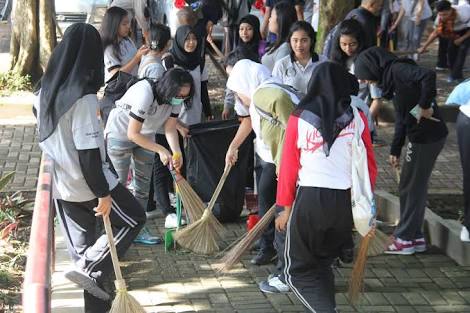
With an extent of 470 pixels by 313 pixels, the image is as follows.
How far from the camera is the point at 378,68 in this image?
6484 millimetres

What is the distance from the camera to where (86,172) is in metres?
4.88

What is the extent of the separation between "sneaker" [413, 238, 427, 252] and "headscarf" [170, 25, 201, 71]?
2.52 m

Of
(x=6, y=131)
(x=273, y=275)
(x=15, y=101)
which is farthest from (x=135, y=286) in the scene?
(x=15, y=101)

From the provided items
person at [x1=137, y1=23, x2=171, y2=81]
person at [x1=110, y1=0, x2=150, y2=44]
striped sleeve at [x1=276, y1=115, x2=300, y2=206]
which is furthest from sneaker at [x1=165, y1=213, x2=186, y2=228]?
person at [x1=110, y1=0, x2=150, y2=44]

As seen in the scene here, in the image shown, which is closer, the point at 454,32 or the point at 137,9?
the point at 137,9

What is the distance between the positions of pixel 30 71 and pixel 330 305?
8.33m

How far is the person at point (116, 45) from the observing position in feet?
24.7

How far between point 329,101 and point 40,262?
205 cm

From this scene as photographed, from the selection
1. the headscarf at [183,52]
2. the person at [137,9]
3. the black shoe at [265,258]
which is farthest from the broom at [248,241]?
the person at [137,9]

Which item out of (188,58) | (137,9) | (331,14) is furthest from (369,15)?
(137,9)

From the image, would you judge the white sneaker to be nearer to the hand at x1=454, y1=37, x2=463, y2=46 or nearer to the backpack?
the backpack

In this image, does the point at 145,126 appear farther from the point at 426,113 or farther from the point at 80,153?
the point at 426,113

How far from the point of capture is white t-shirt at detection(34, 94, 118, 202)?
4855 millimetres

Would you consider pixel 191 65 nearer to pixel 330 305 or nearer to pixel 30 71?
pixel 330 305
